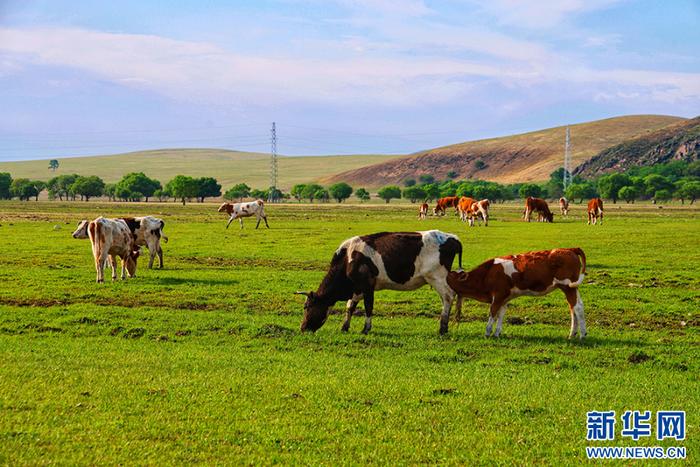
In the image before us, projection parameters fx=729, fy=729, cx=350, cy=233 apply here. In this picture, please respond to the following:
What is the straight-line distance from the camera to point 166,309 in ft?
55.5

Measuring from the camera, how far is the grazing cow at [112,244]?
71.4 ft

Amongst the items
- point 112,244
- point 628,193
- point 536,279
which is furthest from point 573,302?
point 628,193

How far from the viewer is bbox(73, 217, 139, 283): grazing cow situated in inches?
857

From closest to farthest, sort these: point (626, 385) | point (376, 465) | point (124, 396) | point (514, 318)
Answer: point (376, 465) → point (124, 396) → point (626, 385) → point (514, 318)

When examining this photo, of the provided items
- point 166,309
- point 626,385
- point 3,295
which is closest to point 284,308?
point 166,309

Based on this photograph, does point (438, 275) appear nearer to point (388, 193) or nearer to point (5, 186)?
point (388, 193)

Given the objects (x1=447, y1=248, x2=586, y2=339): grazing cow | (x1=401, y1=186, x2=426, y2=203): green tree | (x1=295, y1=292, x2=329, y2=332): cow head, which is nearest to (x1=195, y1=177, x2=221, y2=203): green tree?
(x1=401, y1=186, x2=426, y2=203): green tree

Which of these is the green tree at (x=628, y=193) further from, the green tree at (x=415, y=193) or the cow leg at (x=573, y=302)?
the cow leg at (x=573, y=302)

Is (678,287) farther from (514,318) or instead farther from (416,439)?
(416,439)

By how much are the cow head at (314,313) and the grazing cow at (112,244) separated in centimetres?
922

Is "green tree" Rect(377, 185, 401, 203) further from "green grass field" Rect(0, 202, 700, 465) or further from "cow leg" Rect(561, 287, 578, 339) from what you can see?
"cow leg" Rect(561, 287, 578, 339)

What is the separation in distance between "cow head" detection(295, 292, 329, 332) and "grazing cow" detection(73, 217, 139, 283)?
9220mm

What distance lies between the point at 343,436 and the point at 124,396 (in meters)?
3.19

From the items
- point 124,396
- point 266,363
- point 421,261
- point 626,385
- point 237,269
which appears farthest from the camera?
point 237,269
